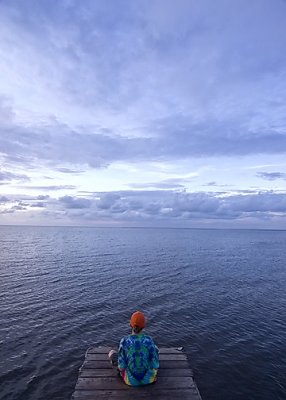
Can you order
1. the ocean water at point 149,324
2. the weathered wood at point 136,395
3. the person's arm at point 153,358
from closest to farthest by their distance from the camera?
the weathered wood at point 136,395
the person's arm at point 153,358
the ocean water at point 149,324

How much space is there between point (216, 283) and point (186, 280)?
428 centimetres

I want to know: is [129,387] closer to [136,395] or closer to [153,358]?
[136,395]

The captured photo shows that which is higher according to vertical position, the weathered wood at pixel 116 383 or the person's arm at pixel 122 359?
the person's arm at pixel 122 359

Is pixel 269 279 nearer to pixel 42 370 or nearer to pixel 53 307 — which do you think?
pixel 53 307

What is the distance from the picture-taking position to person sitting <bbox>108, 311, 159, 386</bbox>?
33.2ft

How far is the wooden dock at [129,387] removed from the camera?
9672 millimetres

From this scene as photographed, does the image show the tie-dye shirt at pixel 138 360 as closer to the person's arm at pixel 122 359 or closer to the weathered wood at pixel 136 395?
the person's arm at pixel 122 359

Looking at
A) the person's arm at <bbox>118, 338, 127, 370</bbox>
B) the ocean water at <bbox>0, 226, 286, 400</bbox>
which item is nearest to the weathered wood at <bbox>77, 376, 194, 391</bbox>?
the person's arm at <bbox>118, 338, 127, 370</bbox>

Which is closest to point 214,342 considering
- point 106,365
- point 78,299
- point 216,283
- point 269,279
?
point 106,365

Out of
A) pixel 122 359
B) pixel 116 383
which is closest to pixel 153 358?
pixel 122 359

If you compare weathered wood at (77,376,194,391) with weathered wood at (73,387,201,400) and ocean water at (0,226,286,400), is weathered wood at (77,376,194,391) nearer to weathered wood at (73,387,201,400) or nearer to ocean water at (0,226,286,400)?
weathered wood at (73,387,201,400)

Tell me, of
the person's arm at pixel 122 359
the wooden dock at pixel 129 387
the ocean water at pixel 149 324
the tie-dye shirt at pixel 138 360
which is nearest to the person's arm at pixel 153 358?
the tie-dye shirt at pixel 138 360

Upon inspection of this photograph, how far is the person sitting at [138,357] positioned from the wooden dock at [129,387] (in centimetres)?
28

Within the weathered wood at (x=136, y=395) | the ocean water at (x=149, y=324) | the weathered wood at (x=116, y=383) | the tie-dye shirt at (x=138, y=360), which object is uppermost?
the tie-dye shirt at (x=138, y=360)
